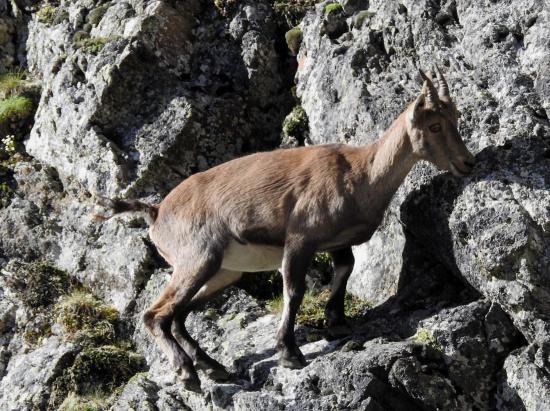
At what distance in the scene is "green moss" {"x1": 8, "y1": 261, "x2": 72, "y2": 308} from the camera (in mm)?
11313

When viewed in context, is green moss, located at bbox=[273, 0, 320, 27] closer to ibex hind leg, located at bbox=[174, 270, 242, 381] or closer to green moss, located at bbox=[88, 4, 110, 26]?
green moss, located at bbox=[88, 4, 110, 26]

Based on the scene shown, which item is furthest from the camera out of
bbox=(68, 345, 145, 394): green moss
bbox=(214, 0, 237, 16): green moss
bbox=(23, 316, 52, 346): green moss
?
bbox=(214, 0, 237, 16): green moss

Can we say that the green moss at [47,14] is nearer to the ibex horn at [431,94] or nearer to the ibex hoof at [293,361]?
the ibex horn at [431,94]

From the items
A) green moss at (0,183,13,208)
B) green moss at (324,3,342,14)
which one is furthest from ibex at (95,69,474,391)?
green moss at (0,183,13,208)

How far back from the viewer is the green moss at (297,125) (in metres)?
12.0

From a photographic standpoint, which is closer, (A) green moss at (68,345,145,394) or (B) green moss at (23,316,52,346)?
(A) green moss at (68,345,145,394)

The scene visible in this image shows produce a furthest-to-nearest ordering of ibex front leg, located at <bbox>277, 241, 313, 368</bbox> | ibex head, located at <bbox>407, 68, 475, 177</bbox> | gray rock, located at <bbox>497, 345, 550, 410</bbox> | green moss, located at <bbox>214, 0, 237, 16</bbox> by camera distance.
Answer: green moss, located at <bbox>214, 0, 237, 16</bbox> < ibex head, located at <bbox>407, 68, 475, 177</bbox> < ibex front leg, located at <bbox>277, 241, 313, 368</bbox> < gray rock, located at <bbox>497, 345, 550, 410</bbox>

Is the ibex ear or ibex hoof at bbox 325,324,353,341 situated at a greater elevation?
the ibex ear

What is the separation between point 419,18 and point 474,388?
506 cm

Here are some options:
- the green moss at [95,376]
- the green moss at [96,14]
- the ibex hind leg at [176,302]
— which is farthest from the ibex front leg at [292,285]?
the green moss at [96,14]

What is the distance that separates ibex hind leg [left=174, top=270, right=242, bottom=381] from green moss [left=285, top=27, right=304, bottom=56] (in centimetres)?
435

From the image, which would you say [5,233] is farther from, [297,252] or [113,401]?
[297,252]

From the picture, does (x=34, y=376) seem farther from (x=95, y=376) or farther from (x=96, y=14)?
(x=96, y=14)

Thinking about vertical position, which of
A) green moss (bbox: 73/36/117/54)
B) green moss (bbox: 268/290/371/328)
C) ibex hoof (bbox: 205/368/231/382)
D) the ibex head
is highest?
green moss (bbox: 73/36/117/54)
